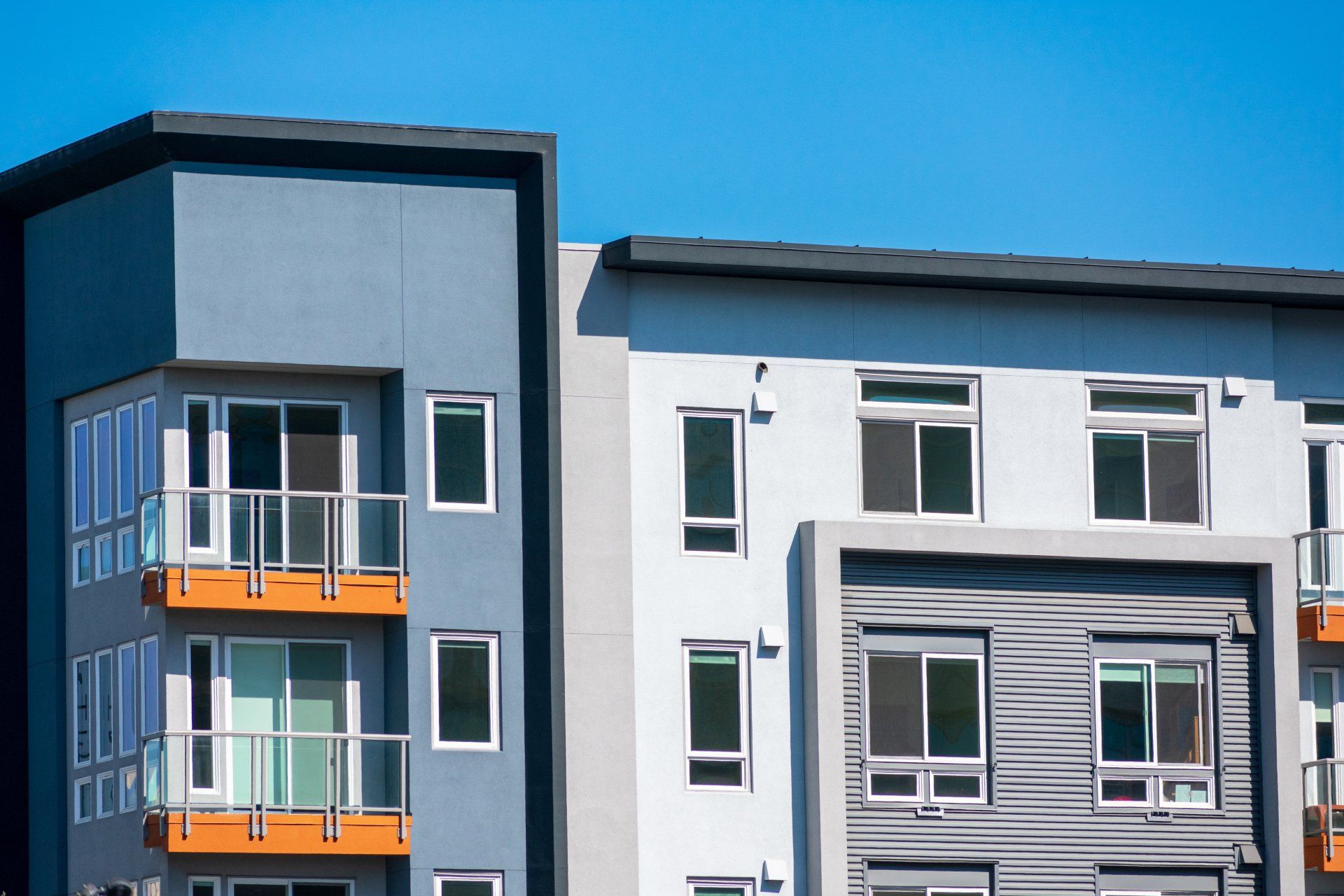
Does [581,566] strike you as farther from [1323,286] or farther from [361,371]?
[1323,286]

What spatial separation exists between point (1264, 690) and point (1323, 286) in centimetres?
578

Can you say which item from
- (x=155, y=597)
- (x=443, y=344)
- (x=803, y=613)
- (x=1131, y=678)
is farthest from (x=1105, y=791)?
(x=155, y=597)

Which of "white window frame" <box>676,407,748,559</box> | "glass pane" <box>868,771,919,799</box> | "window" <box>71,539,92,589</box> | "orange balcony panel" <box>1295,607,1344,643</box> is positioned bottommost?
"glass pane" <box>868,771,919,799</box>

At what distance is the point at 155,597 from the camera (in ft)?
105

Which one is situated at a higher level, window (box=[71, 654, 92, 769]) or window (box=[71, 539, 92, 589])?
window (box=[71, 539, 92, 589])

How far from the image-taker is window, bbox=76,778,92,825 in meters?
33.3

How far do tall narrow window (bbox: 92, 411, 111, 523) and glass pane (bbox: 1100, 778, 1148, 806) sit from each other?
13714 mm

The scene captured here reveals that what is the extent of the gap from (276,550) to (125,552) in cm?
215

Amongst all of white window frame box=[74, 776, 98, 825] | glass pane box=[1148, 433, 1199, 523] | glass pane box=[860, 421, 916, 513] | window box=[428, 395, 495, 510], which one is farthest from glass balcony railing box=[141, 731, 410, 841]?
glass pane box=[1148, 433, 1199, 523]

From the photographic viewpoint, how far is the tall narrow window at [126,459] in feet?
109

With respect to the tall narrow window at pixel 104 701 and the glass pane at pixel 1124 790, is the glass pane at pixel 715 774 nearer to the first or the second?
the glass pane at pixel 1124 790

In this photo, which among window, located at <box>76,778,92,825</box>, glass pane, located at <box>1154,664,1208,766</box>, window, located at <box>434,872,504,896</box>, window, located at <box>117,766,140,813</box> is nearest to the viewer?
window, located at <box>117,766,140,813</box>

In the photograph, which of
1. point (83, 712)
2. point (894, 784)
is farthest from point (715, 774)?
point (83, 712)

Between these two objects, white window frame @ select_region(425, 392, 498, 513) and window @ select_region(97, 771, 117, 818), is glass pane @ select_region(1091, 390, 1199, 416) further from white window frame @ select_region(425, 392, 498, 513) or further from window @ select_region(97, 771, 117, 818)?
window @ select_region(97, 771, 117, 818)
